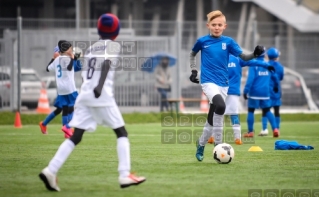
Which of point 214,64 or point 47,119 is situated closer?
point 214,64

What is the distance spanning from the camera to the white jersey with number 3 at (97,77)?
9.24 metres

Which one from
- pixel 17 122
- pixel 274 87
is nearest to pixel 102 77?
pixel 274 87

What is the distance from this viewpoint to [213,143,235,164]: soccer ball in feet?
39.5

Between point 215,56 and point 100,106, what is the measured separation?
3.93m

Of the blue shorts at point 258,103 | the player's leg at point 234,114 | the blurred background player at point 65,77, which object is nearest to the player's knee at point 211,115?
the player's leg at point 234,114

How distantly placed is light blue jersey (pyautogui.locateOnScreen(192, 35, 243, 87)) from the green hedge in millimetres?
13457

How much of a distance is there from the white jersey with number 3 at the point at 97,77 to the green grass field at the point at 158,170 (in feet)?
3.39

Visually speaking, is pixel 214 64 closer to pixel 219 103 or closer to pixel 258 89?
pixel 219 103

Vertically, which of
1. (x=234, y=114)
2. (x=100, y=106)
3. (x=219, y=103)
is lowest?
(x=234, y=114)

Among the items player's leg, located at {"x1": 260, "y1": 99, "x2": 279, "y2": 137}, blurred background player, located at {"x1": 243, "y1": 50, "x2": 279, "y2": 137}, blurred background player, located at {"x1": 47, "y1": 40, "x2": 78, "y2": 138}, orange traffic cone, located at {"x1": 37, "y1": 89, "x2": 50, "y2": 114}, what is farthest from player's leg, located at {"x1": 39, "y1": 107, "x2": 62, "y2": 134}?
orange traffic cone, located at {"x1": 37, "y1": 89, "x2": 50, "y2": 114}

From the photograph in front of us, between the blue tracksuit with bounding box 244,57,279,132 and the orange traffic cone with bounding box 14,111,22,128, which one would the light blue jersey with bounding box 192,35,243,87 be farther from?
the orange traffic cone with bounding box 14,111,22,128

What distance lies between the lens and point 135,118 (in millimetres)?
26875

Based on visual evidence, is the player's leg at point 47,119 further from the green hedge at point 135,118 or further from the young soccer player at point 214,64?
the young soccer player at point 214,64

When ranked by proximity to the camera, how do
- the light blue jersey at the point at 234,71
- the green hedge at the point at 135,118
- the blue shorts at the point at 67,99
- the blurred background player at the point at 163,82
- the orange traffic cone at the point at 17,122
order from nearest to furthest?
the light blue jersey at the point at 234,71 → the blue shorts at the point at 67,99 → the orange traffic cone at the point at 17,122 → the green hedge at the point at 135,118 → the blurred background player at the point at 163,82
